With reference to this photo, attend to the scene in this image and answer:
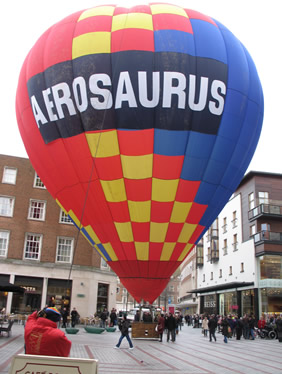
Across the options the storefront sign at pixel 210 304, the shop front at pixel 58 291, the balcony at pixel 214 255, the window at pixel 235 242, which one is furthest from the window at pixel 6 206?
the storefront sign at pixel 210 304

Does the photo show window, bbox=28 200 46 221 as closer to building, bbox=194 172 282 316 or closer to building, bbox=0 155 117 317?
building, bbox=0 155 117 317

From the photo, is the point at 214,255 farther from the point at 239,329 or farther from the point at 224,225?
the point at 239,329

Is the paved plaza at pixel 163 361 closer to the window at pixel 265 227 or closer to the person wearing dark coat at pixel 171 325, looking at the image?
the person wearing dark coat at pixel 171 325

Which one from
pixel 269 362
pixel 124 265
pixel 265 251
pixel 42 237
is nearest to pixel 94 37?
pixel 124 265

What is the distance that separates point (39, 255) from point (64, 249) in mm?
2073

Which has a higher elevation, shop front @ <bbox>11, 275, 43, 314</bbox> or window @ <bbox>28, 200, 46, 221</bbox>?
window @ <bbox>28, 200, 46, 221</bbox>

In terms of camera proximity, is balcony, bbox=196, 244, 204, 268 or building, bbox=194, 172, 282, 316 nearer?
building, bbox=194, 172, 282, 316

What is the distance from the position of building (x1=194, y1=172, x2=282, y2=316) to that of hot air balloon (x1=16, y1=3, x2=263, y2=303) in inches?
995

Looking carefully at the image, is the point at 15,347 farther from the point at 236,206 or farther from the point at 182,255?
the point at 236,206

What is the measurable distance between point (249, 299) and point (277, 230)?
6989 mm

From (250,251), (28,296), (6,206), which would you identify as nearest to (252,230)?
(250,251)

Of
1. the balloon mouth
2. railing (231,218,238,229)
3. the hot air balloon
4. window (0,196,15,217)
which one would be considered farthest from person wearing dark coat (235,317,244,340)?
railing (231,218,238,229)

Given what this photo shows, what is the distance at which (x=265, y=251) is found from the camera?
3584cm

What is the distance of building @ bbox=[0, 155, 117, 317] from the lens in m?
30.7
